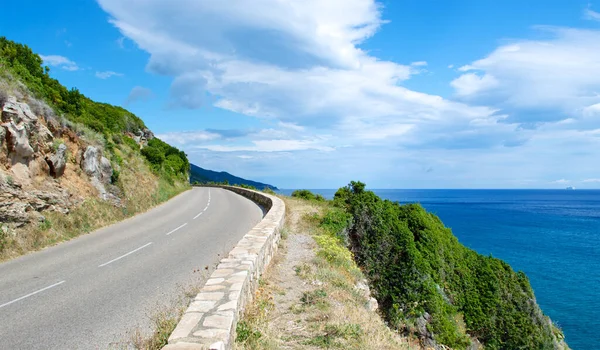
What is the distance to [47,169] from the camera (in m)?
13.7

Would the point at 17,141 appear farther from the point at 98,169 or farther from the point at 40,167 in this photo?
the point at 98,169

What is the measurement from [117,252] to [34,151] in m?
5.99

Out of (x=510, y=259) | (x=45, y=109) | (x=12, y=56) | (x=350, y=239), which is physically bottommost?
(x=510, y=259)

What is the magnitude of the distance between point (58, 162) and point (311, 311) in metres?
13.1

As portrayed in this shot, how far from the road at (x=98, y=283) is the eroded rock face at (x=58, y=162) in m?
3.08

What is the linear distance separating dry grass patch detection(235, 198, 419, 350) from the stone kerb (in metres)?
0.31

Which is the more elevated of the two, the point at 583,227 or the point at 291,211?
the point at 291,211

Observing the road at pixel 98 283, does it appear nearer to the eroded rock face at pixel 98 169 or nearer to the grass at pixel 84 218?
the grass at pixel 84 218

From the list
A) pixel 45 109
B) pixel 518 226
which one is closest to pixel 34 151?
pixel 45 109

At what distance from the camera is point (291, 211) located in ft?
63.4

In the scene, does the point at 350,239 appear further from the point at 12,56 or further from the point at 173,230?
the point at 12,56

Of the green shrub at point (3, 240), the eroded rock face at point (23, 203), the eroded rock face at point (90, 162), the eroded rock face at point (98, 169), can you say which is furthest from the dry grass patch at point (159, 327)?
the eroded rock face at point (90, 162)

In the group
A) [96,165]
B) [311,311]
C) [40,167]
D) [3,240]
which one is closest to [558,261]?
[311,311]

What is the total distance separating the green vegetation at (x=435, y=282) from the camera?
13.7m
